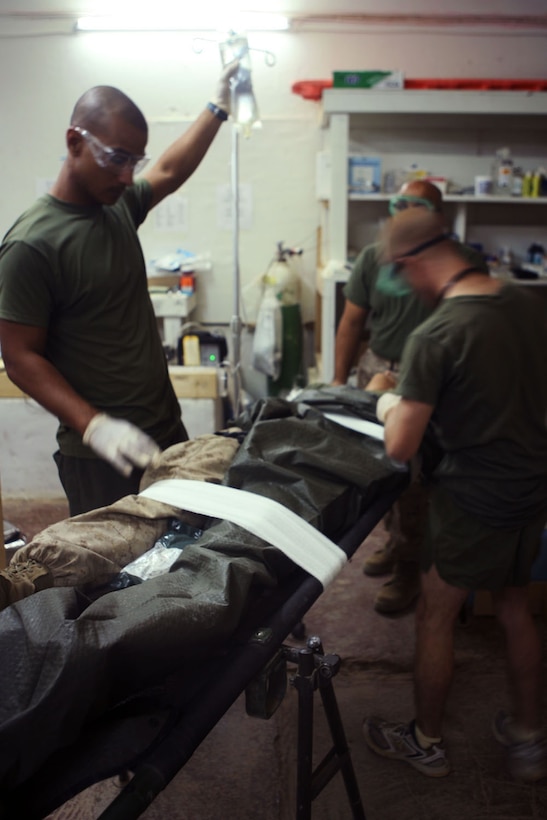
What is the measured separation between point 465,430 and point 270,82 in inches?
123

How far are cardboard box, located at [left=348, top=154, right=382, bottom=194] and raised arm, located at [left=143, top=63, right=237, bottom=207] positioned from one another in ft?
4.13

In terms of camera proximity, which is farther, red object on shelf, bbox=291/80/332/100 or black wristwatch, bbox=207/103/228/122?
red object on shelf, bbox=291/80/332/100

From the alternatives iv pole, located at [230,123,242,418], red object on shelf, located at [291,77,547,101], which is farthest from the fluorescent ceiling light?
iv pole, located at [230,123,242,418]

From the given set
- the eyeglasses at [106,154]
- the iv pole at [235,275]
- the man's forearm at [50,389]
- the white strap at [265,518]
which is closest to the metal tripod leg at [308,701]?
the white strap at [265,518]

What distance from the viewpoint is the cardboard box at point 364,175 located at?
3414 mm

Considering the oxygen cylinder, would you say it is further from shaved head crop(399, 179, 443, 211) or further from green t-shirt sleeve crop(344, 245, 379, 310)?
shaved head crop(399, 179, 443, 211)

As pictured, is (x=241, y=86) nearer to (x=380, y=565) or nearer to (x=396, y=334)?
(x=396, y=334)

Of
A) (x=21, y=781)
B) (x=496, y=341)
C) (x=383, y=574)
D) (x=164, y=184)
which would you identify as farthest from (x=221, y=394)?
(x=21, y=781)

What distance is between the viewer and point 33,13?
154 inches

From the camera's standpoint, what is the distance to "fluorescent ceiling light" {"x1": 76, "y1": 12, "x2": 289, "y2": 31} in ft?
12.8

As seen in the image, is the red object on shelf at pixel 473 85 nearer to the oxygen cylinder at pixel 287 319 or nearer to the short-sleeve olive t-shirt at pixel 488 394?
the oxygen cylinder at pixel 287 319

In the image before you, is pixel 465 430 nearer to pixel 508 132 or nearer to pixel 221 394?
pixel 221 394

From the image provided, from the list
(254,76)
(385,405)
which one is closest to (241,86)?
(385,405)

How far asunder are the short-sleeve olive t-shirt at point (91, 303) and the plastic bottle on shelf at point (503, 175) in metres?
2.17
